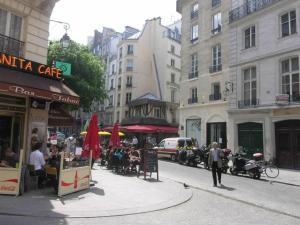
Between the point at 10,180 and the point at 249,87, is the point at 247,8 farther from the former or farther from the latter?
the point at 10,180

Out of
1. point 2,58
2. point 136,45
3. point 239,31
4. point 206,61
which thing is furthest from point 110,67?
→ point 2,58

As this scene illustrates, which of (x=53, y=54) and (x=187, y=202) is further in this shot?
(x=53, y=54)

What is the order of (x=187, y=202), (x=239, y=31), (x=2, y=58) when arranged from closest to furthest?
1. (x=187, y=202)
2. (x=2, y=58)
3. (x=239, y=31)

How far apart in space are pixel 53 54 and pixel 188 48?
12.7 metres

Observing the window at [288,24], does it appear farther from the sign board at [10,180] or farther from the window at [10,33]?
the sign board at [10,180]

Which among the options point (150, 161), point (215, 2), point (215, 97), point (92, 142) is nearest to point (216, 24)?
point (215, 2)

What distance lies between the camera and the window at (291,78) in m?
20.2

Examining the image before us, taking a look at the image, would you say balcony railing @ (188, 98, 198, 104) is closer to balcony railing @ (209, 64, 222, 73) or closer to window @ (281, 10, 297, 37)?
balcony railing @ (209, 64, 222, 73)

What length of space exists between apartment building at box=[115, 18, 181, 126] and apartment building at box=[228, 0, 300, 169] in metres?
21.3

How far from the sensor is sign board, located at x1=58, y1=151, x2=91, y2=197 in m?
8.80

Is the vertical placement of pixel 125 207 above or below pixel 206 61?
below

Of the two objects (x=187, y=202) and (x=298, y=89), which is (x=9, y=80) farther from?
(x=298, y=89)

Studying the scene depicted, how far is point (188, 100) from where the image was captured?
99.8 feet

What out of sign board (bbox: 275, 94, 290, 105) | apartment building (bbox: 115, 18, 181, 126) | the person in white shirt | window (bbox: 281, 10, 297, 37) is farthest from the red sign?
apartment building (bbox: 115, 18, 181, 126)
